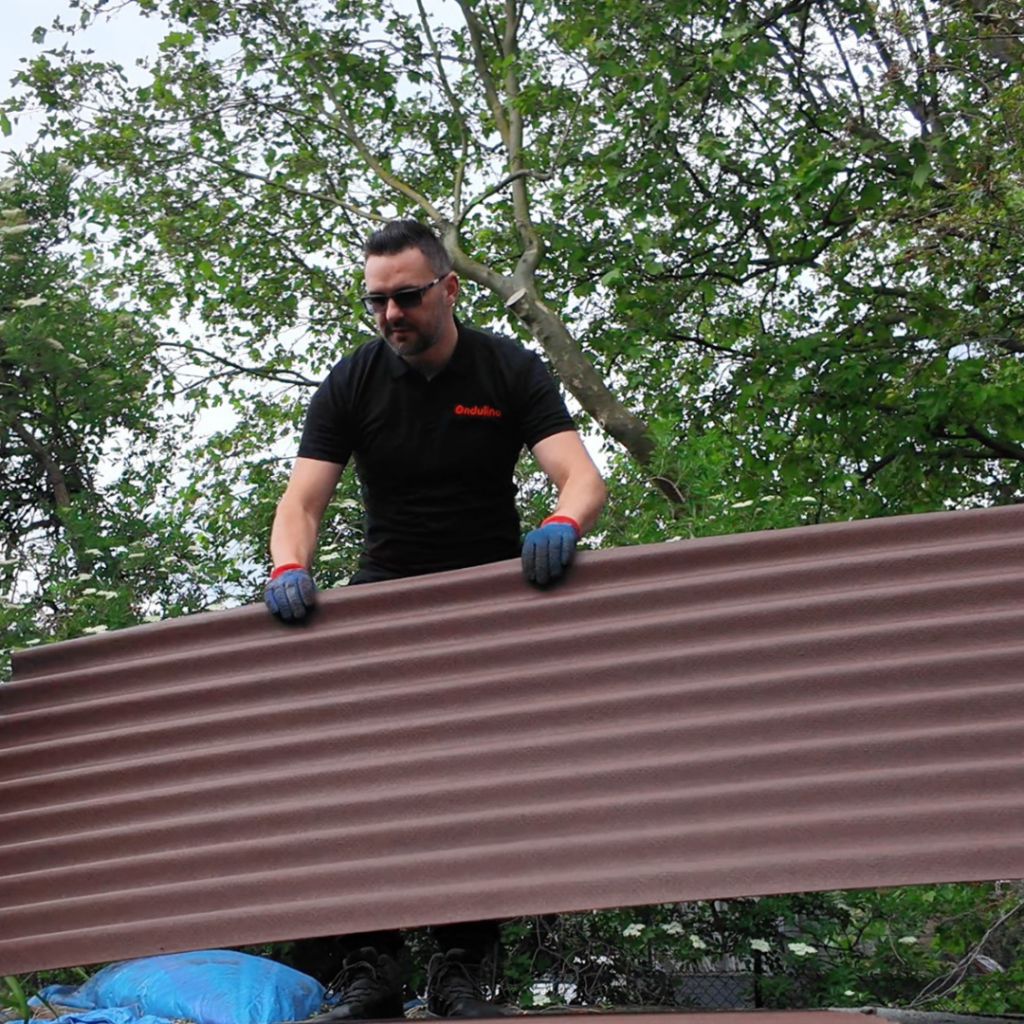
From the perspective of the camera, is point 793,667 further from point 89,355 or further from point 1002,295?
point 89,355

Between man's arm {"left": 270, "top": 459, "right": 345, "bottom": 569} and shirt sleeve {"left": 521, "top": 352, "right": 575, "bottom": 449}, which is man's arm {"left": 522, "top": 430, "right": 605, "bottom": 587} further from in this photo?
man's arm {"left": 270, "top": 459, "right": 345, "bottom": 569}

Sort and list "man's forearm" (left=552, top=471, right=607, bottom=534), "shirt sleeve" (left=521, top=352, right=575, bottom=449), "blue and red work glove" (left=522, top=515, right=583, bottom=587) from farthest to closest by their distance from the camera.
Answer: "shirt sleeve" (left=521, top=352, right=575, bottom=449), "man's forearm" (left=552, top=471, right=607, bottom=534), "blue and red work glove" (left=522, top=515, right=583, bottom=587)

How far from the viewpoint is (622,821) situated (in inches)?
88.9

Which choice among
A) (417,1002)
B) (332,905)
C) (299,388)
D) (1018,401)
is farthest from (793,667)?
(299,388)

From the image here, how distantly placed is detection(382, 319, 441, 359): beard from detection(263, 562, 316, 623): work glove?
65cm

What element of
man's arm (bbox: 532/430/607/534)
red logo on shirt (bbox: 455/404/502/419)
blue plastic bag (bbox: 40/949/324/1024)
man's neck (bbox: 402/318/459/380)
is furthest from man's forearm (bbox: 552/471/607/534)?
blue plastic bag (bbox: 40/949/324/1024)

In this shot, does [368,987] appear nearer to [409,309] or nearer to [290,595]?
[290,595]

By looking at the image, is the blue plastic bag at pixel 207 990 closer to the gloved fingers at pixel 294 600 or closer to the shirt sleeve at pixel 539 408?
the gloved fingers at pixel 294 600

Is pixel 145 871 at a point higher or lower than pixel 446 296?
lower

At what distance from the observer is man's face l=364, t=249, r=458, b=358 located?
9.70 feet

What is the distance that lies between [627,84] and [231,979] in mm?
6673

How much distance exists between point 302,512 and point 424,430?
0.36 meters

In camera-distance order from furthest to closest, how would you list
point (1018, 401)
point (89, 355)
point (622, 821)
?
point (89, 355), point (1018, 401), point (622, 821)

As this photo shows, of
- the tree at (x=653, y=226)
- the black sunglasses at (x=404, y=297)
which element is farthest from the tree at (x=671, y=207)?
the black sunglasses at (x=404, y=297)
